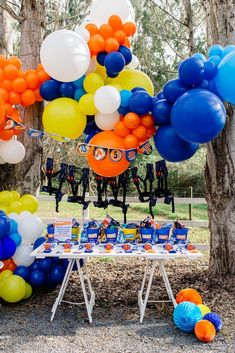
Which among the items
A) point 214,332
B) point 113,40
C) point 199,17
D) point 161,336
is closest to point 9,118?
point 113,40

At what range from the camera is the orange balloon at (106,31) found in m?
3.94

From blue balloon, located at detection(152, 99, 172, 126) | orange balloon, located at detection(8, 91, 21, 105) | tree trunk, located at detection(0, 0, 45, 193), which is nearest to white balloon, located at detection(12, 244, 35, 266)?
tree trunk, located at detection(0, 0, 45, 193)

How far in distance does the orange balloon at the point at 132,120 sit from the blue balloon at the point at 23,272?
1.91 meters

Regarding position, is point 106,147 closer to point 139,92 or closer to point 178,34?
point 139,92

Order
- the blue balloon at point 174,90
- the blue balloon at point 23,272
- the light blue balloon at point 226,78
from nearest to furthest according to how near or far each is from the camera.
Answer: the light blue balloon at point 226,78, the blue balloon at point 174,90, the blue balloon at point 23,272

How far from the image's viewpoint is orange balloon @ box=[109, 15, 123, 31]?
13.0 feet

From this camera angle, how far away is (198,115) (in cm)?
335

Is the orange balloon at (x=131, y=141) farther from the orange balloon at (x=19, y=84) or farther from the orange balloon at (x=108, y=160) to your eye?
the orange balloon at (x=19, y=84)

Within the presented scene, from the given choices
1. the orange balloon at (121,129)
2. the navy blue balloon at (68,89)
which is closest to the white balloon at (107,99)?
the orange balloon at (121,129)

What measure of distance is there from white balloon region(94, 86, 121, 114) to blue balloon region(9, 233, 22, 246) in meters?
1.63

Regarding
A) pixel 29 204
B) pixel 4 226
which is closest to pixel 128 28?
pixel 29 204

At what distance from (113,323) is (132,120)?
1.96 metres

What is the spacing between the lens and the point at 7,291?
4176 mm

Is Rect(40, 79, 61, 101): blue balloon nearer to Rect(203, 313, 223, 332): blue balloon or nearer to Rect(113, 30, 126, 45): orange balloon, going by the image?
Rect(113, 30, 126, 45): orange balloon
